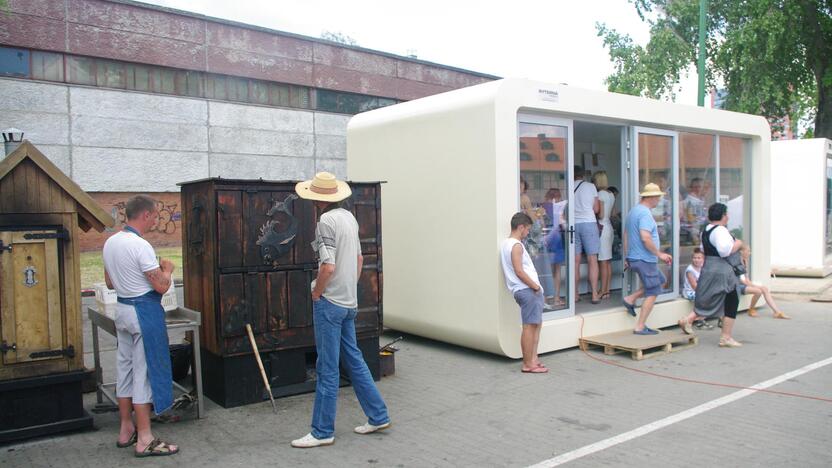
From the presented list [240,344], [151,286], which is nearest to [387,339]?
[240,344]

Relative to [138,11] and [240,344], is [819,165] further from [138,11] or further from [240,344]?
[138,11]

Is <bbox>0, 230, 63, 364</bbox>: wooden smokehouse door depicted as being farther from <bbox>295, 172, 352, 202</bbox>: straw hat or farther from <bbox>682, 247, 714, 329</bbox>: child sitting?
<bbox>682, 247, 714, 329</bbox>: child sitting

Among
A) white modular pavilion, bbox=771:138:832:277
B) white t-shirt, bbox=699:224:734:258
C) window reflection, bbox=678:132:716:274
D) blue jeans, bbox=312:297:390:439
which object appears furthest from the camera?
white modular pavilion, bbox=771:138:832:277

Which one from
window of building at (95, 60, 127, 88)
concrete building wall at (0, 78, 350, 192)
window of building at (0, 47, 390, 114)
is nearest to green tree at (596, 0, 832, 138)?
window of building at (0, 47, 390, 114)

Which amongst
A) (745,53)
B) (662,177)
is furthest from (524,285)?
(745,53)

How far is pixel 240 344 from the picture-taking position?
5832 mm

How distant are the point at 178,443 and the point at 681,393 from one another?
4411 mm

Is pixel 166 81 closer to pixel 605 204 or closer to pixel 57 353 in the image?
pixel 605 204

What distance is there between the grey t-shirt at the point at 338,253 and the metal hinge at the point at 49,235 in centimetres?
195

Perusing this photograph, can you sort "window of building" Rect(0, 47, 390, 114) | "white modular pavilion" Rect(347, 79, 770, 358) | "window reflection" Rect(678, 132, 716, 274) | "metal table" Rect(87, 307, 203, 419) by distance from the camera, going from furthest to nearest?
"window of building" Rect(0, 47, 390, 114), "window reflection" Rect(678, 132, 716, 274), "white modular pavilion" Rect(347, 79, 770, 358), "metal table" Rect(87, 307, 203, 419)

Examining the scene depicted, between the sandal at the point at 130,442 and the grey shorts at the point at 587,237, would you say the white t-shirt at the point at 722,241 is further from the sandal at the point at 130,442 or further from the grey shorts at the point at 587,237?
the sandal at the point at 130,442

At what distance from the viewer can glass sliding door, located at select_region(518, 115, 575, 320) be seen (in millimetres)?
7840

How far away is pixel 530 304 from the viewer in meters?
6.84

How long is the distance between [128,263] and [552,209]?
5.05 meters
